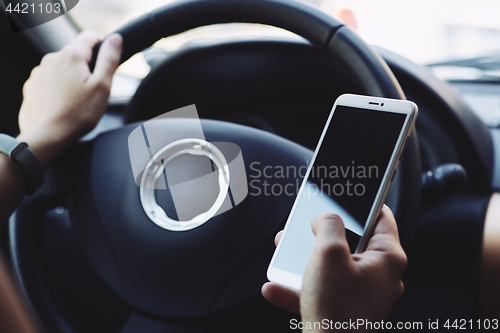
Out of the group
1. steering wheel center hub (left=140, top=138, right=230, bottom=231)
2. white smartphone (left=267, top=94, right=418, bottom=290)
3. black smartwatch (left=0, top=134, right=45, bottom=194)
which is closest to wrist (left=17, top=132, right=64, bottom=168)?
black smartwatch (left=0, top=134, right=45, bottom=194)

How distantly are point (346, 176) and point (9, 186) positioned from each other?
21.0 inches

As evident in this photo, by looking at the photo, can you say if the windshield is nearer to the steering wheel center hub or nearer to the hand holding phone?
the steering wheel center hub

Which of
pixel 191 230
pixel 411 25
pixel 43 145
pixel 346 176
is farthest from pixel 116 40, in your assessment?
pixel 411 25

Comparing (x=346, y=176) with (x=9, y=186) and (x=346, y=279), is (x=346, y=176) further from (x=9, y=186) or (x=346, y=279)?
(x=9, y=186)

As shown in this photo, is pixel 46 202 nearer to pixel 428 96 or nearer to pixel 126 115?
pixel 126 115

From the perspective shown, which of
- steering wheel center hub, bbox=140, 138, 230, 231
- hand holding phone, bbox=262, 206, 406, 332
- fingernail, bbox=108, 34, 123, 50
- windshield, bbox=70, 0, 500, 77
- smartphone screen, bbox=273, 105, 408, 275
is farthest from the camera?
windshield, bbox=70, 0, 500, 77

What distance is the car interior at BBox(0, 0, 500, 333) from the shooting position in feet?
1.97

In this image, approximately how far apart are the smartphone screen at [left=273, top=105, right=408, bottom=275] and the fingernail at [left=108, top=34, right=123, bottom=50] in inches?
17.1

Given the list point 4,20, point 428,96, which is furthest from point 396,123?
point 4,20

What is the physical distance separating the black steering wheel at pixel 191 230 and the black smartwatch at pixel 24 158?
76 mm

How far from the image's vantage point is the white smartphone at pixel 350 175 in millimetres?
513

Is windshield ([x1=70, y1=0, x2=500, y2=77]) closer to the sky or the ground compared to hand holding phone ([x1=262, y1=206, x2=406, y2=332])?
closer to the sky

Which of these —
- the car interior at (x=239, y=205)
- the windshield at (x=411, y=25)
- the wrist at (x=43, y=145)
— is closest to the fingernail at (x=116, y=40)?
the car interior at (x=239, y=205)

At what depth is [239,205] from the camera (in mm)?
629
